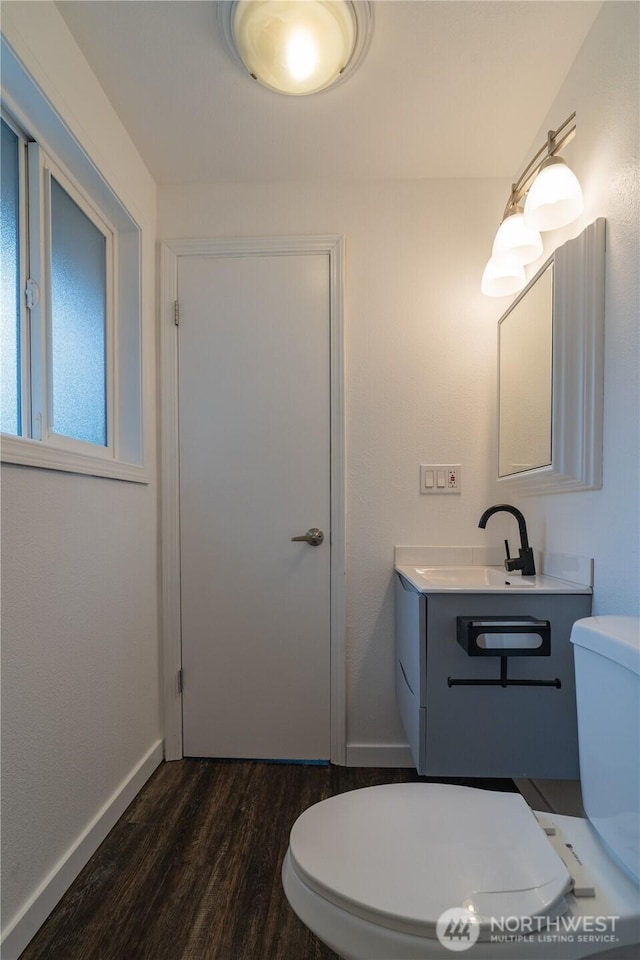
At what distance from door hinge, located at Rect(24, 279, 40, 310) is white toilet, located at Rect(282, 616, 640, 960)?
55.7 inches

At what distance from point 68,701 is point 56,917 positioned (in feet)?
1.62

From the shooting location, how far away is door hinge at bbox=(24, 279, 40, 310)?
1377mm

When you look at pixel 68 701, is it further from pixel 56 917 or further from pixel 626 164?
pixel 626 164

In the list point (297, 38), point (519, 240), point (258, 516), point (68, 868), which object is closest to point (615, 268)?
point (519, 240)

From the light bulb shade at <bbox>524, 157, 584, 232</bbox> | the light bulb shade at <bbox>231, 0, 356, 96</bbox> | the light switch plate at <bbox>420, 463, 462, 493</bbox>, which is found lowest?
the light switch plate at <bbox>420, 463, 462, 493</bbox>

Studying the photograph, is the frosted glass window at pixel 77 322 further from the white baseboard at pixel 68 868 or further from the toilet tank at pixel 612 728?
the toilet tank at pixel 612 728

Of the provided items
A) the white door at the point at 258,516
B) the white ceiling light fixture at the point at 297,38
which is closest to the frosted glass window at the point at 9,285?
the white ceiling light fixture at the point at 297,38

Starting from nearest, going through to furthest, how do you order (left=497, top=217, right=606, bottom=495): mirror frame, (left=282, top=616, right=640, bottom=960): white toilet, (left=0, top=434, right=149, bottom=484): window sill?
1. (left=282, top=616, right=640, bottom=960): white toilet
2. (left=0, top=434, right=149, bottom=484): window sill
3. (left=497, top=217, right=606, bottom=495): mirror frame

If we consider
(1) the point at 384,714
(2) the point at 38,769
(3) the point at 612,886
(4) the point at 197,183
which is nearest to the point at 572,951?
(3) the point at 612,886

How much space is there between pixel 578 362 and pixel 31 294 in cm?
149

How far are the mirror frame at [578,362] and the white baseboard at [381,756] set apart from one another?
1.22 meters

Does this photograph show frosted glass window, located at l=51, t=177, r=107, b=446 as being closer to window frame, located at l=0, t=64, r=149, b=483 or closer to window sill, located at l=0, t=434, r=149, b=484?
window frame, located at l=0, t=64, r=149, b=483

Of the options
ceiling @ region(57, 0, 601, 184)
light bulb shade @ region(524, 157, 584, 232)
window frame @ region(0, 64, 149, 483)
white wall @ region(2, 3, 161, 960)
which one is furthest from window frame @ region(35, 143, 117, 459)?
light bulb shade @ region(524, 157, 584, 232)

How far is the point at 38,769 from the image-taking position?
122 centimetres
